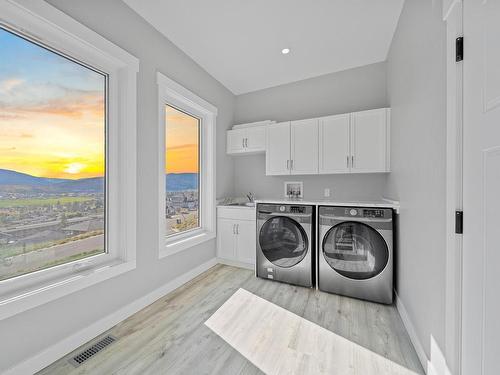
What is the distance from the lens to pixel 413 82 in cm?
166

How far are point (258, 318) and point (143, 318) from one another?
1.03 metres

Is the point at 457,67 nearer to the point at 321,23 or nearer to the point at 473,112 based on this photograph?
the point at 473,112

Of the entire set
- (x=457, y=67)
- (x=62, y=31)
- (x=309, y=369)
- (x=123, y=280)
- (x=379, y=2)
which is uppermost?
(x=379, y=2)

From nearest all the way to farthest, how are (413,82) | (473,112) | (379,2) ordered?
(473,112) → (413,82) → (379,2)

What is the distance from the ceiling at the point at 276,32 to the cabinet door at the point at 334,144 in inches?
31.9

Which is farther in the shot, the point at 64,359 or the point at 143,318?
the point at 143,318

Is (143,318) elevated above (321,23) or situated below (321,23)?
below

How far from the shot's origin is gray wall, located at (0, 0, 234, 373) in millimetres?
1362

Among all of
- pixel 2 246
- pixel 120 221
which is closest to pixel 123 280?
pixel 120 221

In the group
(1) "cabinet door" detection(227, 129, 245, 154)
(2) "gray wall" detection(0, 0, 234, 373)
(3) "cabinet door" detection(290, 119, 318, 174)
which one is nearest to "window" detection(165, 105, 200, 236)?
(2) "gray wall" detection(0, 0, 234, 373)

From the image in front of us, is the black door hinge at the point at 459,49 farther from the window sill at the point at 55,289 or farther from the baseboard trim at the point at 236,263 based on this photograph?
the baseboard trim at the point at 236,263

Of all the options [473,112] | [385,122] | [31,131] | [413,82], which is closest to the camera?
[473,112]

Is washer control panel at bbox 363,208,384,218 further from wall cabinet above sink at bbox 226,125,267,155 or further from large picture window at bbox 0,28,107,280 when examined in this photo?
large picture window at bbox 0,28,107,280

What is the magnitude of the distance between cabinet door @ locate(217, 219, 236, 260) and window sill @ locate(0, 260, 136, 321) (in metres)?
1.48
